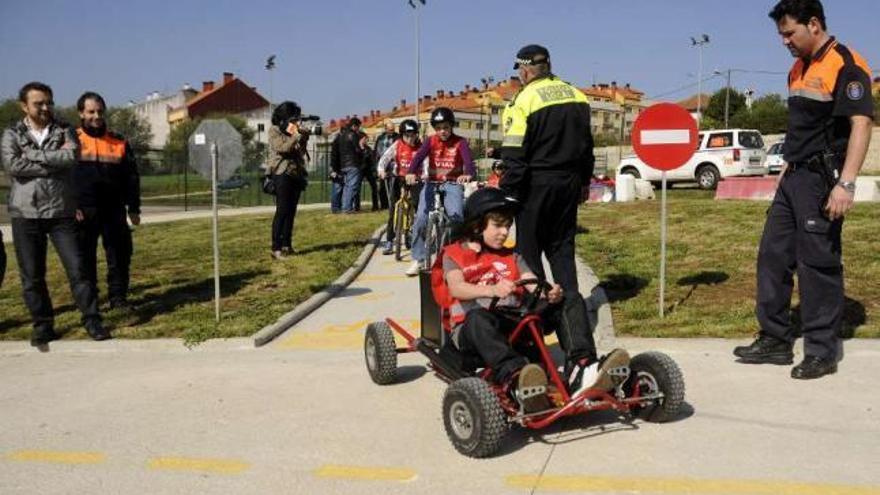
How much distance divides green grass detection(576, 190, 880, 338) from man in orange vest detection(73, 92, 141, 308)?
491 centimetres

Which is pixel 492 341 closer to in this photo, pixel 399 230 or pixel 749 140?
pixel 399 230

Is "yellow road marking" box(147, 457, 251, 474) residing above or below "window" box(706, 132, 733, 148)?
below

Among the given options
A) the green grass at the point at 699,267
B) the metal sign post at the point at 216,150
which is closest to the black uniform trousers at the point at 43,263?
the metal sign post at the point at 216,150

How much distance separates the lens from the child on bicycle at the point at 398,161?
11.6 meters

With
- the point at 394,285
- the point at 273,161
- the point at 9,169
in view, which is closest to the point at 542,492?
the point at 9,169

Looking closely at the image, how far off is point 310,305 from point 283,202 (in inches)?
130

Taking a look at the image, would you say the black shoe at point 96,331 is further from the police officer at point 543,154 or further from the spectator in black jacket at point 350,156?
the spectator in black jacket at point 350,156

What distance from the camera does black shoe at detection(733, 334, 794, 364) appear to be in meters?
5.63

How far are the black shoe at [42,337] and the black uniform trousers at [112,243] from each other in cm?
107

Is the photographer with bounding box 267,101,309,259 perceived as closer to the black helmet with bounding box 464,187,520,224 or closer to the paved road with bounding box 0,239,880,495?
the paved road with bounding box 0,239,880,495

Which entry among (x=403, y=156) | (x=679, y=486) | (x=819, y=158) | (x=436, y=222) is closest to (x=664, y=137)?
(x=819, y=158)

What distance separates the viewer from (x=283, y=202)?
1137 cm

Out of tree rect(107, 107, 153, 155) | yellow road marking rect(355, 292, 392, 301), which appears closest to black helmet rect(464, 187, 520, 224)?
→ yellow road marking rect(355, 292, 392, 301)

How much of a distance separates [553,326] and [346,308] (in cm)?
400
